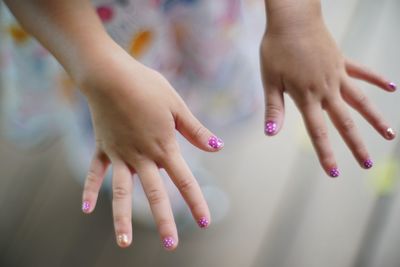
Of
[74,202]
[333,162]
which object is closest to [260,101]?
[333,162]

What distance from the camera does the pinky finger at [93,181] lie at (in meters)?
0.48

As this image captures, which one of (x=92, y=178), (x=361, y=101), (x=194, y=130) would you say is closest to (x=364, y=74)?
(x=361, y=101)

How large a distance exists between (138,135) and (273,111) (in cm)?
18

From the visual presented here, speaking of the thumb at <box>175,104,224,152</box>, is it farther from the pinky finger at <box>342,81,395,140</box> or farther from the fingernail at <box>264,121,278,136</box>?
the pinky finger at <box>342,81,395,140</box>

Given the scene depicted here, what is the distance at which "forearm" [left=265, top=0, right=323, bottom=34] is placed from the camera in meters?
0.53

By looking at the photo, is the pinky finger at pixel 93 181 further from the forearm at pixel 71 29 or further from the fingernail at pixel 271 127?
the fingernail at pixel 271 127

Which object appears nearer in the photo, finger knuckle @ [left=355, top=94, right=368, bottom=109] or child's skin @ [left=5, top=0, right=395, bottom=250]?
child's skin @ [left=5, top=0, right=395, bottom=250]

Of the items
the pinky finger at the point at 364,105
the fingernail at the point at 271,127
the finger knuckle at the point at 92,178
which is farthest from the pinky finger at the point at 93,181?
the pinky finger at the point at 364,105

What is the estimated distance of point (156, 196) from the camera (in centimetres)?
46

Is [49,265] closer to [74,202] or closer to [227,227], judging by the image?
[74,202]

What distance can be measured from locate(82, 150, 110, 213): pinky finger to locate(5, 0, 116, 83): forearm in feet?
0.30

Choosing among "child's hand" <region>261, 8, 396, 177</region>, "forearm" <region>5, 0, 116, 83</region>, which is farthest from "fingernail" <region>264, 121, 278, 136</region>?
"forearm" <region>5, 0, 116, 83</region>

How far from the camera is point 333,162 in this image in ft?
1.81

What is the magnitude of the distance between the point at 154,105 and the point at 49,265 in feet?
1.55
